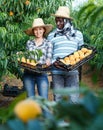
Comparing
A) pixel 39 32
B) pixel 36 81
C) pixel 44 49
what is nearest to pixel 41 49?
pixel 44 49

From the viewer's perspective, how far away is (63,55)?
569cm

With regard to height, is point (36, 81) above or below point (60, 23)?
below

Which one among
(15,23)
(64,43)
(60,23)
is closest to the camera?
(64,43)

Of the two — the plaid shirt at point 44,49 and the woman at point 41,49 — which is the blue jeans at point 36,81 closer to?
the woman at point 41,49

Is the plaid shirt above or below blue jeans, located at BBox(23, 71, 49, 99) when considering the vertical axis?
above

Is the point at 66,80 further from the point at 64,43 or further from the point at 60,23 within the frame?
the point at 60,23

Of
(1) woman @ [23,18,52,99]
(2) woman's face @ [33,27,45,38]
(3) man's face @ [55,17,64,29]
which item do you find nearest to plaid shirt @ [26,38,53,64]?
(1) woman @ [23,18,52,99]

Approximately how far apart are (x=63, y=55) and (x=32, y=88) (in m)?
0.70

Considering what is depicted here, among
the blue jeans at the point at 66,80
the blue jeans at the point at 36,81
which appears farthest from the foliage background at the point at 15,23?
the blue jeans at the point at 66,80

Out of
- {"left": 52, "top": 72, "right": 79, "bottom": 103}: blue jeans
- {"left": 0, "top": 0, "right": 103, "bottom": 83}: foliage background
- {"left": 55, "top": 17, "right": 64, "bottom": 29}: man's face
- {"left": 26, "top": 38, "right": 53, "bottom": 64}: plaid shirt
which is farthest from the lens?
{"left": 0, "top": 0, "right": 103, "bottom": 83}: foliage background

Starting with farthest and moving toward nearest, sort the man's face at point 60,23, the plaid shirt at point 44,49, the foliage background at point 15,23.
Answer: the foliage background at point 15,23 → the man's face at point 60,23 → the plaid shirt at point 44,49

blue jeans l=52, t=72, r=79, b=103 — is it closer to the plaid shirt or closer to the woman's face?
the plaid shirt

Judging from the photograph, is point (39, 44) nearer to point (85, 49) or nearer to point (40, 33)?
point (40, 33)

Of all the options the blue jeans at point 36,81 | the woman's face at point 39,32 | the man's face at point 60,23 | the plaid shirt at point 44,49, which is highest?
the man's face at point 60,23
